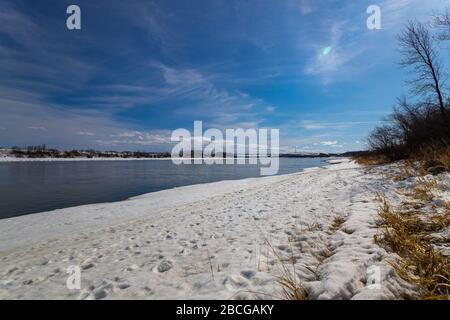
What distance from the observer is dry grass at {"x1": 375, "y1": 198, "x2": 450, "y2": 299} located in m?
2.45

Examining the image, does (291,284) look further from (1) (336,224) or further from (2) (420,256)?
(1) (336,224)

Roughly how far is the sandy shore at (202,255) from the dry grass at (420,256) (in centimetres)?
23

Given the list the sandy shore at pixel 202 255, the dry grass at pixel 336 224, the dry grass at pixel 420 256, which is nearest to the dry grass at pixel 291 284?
the sandy shore at pixel 202 255

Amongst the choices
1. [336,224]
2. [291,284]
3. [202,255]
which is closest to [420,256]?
[291,284]

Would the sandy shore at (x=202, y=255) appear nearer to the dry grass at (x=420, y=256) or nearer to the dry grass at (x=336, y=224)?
the dry grass at (x=336, y=224)

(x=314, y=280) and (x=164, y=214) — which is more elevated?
(x=314, y=280)

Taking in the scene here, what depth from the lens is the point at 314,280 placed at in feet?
9.57

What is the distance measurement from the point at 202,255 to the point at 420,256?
3.38m

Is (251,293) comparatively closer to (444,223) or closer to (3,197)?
(444,223)

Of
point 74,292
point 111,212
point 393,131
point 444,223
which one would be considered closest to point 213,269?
point 74,292

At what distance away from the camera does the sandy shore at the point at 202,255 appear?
2.88 m

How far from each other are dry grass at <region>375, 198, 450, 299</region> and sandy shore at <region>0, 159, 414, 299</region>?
0.76 ft

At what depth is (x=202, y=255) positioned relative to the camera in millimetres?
4328
